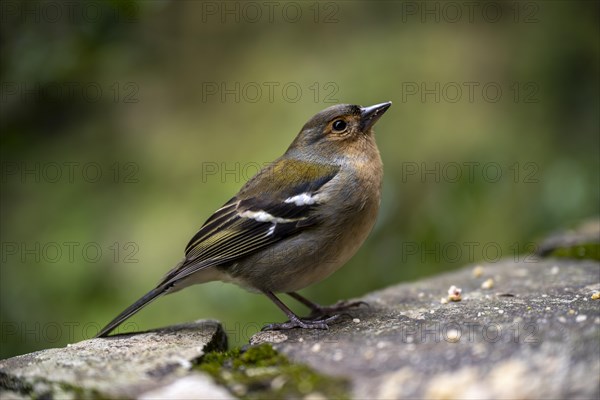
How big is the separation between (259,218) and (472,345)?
1529 mm

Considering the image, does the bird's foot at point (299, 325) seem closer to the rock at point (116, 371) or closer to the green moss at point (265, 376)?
the rock at point (116, 371)

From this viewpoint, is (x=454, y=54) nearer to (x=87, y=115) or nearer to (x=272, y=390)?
(x=87, y=115)

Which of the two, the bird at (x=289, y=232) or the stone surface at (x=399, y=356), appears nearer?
the stone surface at (x=399, y=356)

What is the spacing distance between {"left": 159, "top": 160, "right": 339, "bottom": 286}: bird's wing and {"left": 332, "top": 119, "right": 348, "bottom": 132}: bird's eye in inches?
12.7

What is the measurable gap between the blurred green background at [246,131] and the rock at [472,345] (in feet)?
5.47

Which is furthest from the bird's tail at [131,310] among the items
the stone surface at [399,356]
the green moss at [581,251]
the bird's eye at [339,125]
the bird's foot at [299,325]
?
the green moss at [581,251]

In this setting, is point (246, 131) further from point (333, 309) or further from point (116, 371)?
point (116, 371)

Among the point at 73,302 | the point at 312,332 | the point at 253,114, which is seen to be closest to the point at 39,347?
the point at 73,302

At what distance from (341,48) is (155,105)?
2122mm

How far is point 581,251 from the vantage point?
4656 millimetres

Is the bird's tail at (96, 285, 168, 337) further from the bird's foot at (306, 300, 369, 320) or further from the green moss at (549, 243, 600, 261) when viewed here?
the green moss at (549, 243, 600, 261)

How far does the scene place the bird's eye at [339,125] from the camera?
167 inches

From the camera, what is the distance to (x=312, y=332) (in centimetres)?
343

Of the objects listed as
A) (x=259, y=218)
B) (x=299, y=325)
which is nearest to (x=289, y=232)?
(x=259, y=218)
